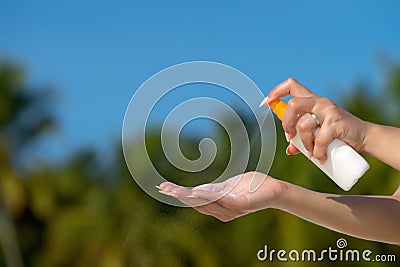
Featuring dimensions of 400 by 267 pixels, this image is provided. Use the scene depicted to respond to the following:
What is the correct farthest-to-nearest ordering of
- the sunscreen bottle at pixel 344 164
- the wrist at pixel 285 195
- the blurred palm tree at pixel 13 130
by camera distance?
the blurred palm tree at pixel 13 130, the wrist at pixel 285 195, the sunscreen bottle at pixel 344 164

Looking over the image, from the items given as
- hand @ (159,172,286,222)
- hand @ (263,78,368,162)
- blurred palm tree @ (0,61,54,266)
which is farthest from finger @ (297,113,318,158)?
blurred palm tree @ (0,61,54,266)

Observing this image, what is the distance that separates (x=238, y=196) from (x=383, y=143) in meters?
0.21

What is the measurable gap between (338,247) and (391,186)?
1.21 metres

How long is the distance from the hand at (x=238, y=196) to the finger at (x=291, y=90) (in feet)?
0.43

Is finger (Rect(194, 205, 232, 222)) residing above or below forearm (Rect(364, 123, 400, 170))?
below

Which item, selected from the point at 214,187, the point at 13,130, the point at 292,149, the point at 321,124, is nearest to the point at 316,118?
the point at 321,124

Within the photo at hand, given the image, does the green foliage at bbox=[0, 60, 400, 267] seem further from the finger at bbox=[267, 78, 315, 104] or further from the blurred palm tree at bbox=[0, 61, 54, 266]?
the finger at bbox=[267, 78, 315, 104]

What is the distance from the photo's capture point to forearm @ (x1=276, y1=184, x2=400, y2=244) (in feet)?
3.70

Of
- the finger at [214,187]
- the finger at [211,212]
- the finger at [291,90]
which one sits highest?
the finger at [291,90]

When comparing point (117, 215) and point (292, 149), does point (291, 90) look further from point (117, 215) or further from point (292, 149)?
point (117, 215)

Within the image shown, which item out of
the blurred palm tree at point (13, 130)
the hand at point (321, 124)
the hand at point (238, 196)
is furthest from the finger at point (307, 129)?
the blurred palm tree at point (13, 130)

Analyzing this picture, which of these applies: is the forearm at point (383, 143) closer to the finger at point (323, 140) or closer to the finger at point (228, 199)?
the finger at point (323, 140)

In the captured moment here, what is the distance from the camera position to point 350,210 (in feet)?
3.72

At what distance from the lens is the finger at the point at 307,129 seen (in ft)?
3.05
